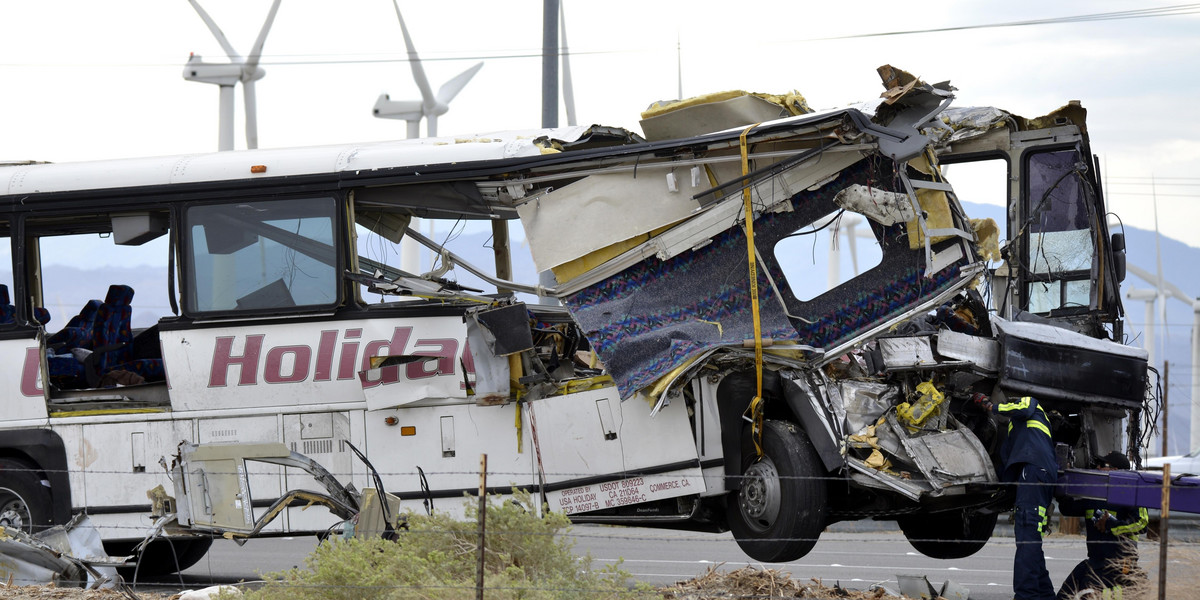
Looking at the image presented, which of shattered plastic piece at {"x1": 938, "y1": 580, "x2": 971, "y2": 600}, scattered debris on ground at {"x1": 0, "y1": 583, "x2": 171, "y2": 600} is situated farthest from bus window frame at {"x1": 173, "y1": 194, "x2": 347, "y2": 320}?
shattered plastic piece at {"x1": 938, "y1": 580, "x2": 971, "y2": 600}

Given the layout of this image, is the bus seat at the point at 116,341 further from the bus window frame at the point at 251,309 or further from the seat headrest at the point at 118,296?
the bus window frame at the point at 251,309

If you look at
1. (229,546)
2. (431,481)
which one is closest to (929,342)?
(431,481)

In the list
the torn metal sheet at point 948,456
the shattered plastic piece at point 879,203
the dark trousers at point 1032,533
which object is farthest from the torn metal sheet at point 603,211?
the dark trousers at point 1032,533

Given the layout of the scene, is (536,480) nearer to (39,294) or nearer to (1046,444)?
(1046,444)

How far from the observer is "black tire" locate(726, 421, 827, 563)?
7.92 meters

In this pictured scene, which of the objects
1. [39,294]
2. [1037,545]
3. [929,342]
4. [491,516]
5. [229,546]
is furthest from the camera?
[229,546]

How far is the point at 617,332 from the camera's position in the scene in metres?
8.35

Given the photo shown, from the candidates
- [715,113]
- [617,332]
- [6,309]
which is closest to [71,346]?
[6,309]

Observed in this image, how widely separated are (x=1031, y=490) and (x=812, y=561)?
508 cm

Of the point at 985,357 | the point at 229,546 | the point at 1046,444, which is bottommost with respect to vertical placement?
the point at 229,546

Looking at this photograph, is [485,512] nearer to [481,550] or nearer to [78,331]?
[481,550]

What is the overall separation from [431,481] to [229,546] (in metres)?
8.49

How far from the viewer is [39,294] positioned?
10391 mm

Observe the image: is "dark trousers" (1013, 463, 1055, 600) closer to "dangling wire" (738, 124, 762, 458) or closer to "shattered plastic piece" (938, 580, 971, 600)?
"shattered plastic piece" (938, 580, 971, 600)
